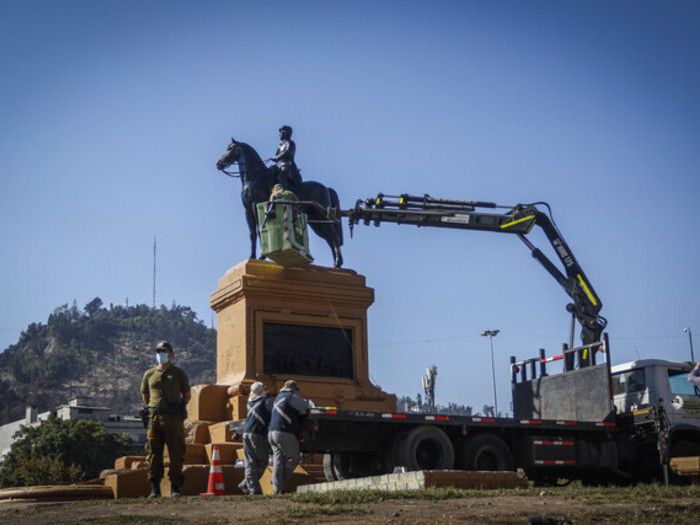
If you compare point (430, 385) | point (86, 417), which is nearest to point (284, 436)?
point (430, 385)

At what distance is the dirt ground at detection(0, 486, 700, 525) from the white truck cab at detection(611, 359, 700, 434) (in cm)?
604

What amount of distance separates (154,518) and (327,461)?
288 inches

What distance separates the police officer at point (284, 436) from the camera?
47.2 ft

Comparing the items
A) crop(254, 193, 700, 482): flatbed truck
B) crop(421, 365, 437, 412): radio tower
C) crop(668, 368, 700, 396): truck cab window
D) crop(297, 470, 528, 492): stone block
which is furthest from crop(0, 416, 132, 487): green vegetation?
crop(297, 470, 528, 492): stone block

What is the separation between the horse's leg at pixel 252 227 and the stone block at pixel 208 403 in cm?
374

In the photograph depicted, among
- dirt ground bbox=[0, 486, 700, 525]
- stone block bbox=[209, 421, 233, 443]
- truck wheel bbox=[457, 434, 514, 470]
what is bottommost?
dirt ground bbox=[0, 486, 700, 525]

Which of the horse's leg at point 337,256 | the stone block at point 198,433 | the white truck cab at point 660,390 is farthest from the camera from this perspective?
the horse's leg at point 337,256

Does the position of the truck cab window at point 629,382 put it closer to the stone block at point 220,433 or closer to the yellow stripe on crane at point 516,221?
the yellow stripe on crane at point 516,221

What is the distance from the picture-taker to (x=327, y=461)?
57.0ft

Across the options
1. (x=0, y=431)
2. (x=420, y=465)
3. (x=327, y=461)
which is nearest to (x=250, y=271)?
(x=327, y=461)

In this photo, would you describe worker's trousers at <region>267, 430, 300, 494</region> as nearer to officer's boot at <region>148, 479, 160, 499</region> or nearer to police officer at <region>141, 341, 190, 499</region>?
police officer at <region>141, 341, 190, 499</region>

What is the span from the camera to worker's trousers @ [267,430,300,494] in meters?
14.4

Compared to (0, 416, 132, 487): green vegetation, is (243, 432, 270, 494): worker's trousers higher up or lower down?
lower down

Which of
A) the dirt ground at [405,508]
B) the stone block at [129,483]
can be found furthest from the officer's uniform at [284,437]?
the stone block at [129,483]
